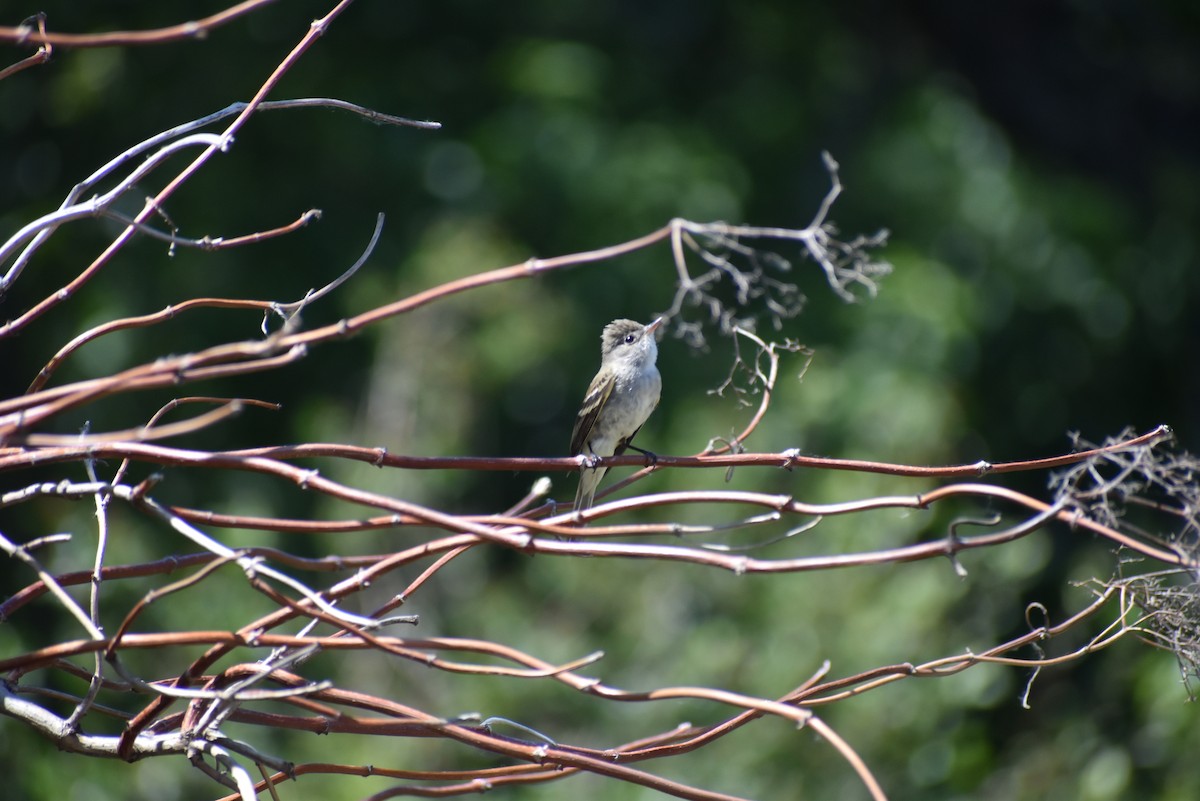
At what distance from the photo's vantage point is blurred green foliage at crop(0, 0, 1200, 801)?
A: 649 centimetres

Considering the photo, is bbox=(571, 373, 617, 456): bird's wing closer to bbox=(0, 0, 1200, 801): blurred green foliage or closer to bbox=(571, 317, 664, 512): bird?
bbox=(571, 317, 664, 512): bird

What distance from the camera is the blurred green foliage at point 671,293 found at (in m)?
6.49

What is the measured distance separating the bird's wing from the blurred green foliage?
3.55ft

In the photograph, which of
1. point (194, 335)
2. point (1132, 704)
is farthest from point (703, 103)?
point (1132, 704)

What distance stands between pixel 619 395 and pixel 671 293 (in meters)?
5.26

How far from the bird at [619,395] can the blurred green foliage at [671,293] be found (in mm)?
1107

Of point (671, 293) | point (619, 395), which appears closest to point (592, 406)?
point (619, 395)

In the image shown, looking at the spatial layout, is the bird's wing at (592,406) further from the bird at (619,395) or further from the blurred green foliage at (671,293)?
the blurred green foliage at (671,293)

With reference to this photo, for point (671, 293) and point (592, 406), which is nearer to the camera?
point (592, 406)

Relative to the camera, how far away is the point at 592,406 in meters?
5.33

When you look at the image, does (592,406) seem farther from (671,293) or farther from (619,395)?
(671,293)

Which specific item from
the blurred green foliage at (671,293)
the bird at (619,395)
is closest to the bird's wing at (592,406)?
the bird at (619,395)

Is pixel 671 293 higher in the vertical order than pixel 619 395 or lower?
lower

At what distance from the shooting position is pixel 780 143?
483 inches
